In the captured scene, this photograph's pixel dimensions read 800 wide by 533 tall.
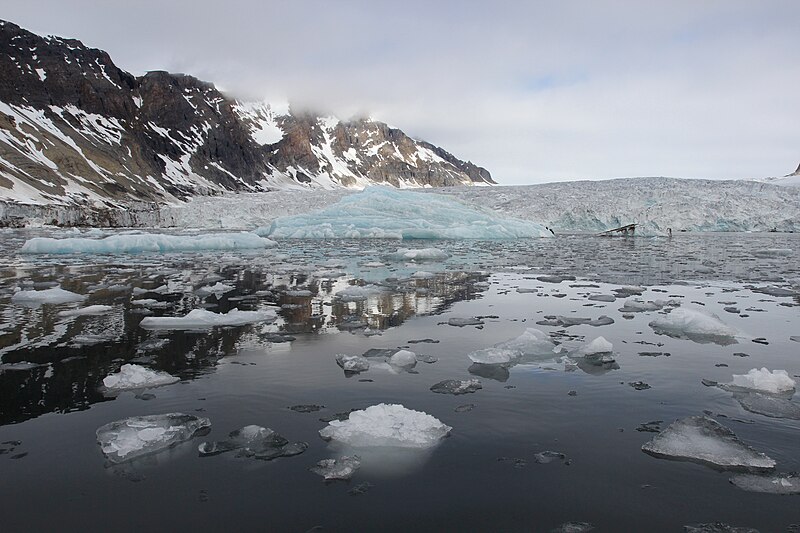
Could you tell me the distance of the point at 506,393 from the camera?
3758 mm

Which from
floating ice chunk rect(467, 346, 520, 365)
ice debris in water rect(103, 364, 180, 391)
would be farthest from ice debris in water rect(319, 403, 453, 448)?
ice debris in water rect(103, 364, 180, 391)

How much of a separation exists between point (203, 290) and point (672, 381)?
6.89 metres

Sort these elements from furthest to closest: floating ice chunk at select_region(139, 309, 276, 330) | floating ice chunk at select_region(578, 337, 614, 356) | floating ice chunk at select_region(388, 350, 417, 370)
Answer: floating ice chunk at select_region(139, 309, 276, 330)
floating ice chunk at select_region(578, 337, 614, 356)
floating ice chunk at select_region(388, 350, 417, 370)

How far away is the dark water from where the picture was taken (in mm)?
2260

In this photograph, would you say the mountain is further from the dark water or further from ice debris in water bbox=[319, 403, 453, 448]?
ice debris in water bbox=[319, 403, 453, 448]

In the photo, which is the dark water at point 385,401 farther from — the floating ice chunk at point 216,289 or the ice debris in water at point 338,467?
the floating ice chunk at point 216,289

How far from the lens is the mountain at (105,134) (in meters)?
72.4

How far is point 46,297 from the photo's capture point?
24.3 feet

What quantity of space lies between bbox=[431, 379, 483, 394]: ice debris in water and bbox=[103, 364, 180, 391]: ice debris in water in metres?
1.97

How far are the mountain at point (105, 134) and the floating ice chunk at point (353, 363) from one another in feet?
185

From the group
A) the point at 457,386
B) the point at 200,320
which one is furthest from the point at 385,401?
the point at 200,320

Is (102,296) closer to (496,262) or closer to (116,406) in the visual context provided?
(116,406)

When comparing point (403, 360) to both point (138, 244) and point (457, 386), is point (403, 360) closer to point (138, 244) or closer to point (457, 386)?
point (457, 386)

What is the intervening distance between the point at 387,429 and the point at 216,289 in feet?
21.0
